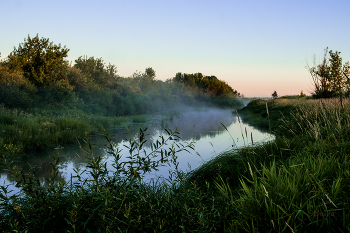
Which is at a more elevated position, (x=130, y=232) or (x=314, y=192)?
(x=314, y=192)

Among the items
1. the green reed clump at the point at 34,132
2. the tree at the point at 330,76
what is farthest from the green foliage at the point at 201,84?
the green reed clump at the point at 34,132

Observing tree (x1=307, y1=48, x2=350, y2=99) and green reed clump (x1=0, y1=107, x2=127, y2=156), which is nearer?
green reed clump (x1=0, y1=107, x2=127, y2=156)

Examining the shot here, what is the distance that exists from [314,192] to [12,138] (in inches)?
275

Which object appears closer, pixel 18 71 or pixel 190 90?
pixel 18 71

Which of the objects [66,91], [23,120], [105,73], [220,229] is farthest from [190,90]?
[220,229]

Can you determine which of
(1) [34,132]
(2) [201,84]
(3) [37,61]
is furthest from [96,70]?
(2) [201,84]

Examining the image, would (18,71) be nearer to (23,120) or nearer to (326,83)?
(23,120)

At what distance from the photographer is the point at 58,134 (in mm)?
7840

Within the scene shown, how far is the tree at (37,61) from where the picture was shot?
15.9m

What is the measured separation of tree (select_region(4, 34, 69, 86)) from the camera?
1588 centimetres

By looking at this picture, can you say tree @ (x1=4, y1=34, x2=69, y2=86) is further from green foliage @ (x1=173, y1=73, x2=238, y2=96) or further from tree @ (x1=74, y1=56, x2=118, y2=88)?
green foliage @ (x1=173, y1=73, x2=238, y2=96)

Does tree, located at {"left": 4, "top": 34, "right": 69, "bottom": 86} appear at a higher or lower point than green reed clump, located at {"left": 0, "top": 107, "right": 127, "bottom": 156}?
higher

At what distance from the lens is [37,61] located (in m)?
16.5

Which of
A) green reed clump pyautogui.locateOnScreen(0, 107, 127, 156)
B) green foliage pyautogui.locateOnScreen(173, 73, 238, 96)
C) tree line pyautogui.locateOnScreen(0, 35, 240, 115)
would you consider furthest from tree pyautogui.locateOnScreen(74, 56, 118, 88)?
green foliage pyautogui.locateOnScreen(173, 73, 238, 96)
